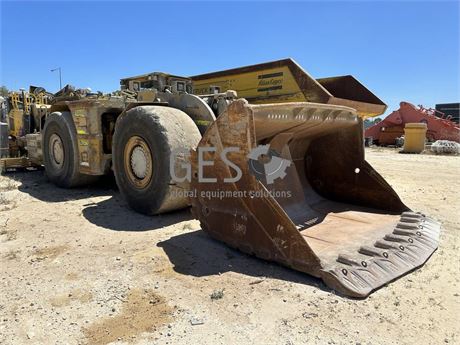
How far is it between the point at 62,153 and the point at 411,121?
17305mm

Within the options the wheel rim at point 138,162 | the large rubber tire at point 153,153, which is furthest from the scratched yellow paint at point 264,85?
the wheel rim at point 138,162

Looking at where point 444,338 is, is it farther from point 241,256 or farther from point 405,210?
point 405,210

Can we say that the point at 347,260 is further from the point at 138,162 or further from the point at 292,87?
the point at 292,87

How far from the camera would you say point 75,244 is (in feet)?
13.0

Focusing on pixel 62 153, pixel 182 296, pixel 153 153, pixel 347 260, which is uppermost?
pixel 153 153

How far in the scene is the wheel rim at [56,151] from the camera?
6809 mm

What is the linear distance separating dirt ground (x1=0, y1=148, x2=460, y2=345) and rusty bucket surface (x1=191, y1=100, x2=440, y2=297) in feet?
0.50

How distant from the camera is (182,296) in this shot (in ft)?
9.15

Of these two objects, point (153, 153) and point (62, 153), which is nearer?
point (153, 153)

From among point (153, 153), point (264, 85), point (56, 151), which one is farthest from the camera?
point (56, 151)

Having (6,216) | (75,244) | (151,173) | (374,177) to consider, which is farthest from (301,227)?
(6,216)

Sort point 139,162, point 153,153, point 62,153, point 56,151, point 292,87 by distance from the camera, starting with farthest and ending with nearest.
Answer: point 56,151 < point 62,153 < point 292,87 < point 139,162 < point 153,153

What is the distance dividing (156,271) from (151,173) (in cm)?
164

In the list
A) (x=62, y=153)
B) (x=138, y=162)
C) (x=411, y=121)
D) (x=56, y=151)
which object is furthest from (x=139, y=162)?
(x=411, y=121)
